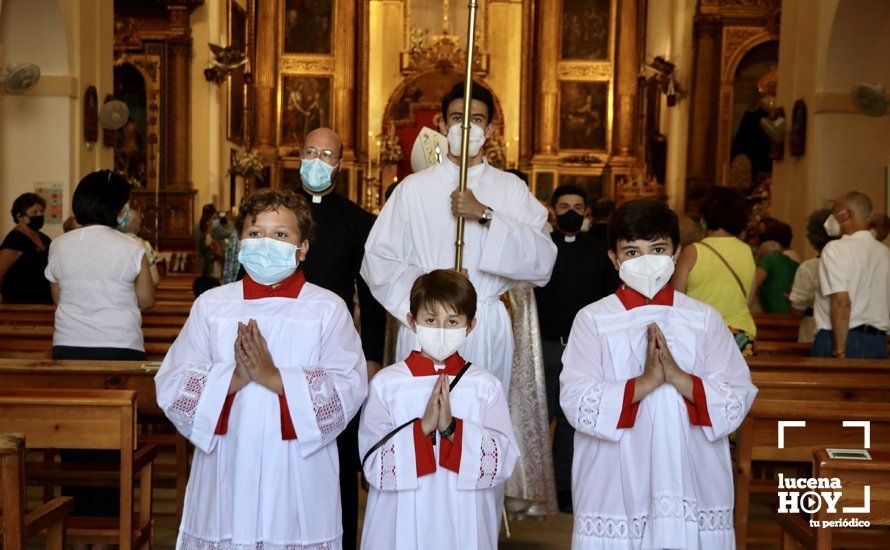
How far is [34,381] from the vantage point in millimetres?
5445

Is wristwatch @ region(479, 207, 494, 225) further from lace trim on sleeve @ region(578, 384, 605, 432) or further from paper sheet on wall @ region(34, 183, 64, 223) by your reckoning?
paper sheet on wall @ region(34, 183, 64, 223)

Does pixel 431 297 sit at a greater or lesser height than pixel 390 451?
greater

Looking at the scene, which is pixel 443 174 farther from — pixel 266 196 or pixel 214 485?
pixel 214 485

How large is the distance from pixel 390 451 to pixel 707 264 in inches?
125

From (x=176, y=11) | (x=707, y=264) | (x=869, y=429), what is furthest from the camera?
(x=176, y=11)

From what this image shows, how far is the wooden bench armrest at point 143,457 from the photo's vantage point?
15.7ft

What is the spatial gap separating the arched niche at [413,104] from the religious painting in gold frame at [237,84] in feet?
10.8

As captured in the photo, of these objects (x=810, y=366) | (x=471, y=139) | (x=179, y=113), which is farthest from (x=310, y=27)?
(x=471, y=139)

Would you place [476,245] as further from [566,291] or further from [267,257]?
[566,291]

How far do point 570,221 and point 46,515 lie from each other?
3847mm

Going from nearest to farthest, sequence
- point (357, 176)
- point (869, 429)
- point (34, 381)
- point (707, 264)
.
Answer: point (869, 429) < point (34, 381) < point (707, 264) < point (357, 176)

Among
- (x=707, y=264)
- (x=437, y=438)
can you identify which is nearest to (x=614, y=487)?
(x=437, y=438)

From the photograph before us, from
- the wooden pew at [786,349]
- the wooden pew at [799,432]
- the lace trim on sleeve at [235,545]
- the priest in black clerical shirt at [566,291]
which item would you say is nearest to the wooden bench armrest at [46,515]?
the lace trim on sleeve at [235,545]

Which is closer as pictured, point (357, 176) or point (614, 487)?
point (614, 487)
